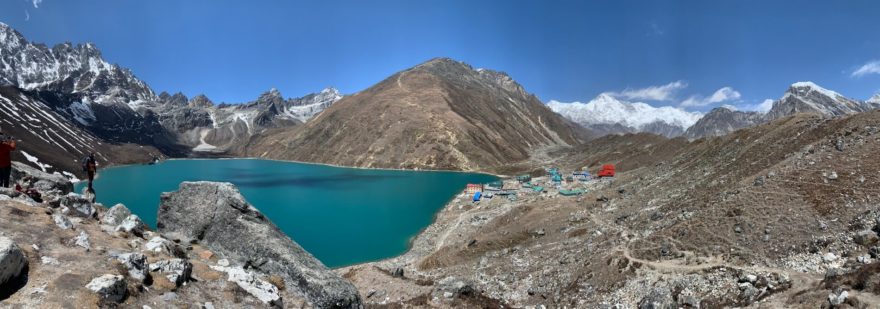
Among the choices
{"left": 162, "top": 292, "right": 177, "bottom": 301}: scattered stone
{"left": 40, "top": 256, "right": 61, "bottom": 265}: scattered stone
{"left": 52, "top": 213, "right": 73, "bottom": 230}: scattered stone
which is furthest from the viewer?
{"left": 52, "top": 213, "right": 73, "bottom": 230}: scattered stone

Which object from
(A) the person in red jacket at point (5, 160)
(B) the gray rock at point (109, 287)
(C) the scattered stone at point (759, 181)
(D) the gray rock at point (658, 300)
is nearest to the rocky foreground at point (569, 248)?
(B) the gray rock at point (109, 287)

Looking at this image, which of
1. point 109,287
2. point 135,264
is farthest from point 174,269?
point 109,287

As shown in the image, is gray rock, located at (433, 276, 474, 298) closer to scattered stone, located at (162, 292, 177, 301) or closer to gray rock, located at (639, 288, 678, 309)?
gray rock, located at (639, 288, 678, 309)

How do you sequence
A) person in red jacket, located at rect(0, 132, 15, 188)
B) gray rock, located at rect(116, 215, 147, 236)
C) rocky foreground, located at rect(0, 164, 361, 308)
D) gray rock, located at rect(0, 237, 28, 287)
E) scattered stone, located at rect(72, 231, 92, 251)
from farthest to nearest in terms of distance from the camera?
1. person in red jacket, located at rect(0, 132, 15, 188)
2. gray rock, located at rect(116, 215, 147, 236)
3. scattered stone, located at rect(72, 231, 92, 251)
4. rocky foreground, located at rect(0, 164, 361, 308)
5. gray rock, located at rect(0, 237, 28, 287)

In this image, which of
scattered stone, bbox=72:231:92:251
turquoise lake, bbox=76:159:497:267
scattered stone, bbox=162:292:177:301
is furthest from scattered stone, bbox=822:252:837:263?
turquoise lake, bbox=76:159:497:267

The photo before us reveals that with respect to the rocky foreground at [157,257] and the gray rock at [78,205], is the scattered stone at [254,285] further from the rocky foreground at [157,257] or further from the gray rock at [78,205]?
the gray rock at [78,205]

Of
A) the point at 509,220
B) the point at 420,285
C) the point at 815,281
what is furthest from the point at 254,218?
the point at 509,220
